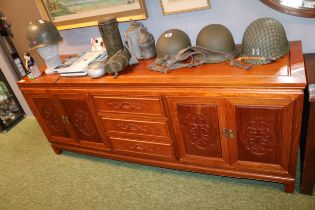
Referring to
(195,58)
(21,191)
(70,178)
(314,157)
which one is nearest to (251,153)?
(314,157)

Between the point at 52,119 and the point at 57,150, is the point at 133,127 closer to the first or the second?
the point at 52,119

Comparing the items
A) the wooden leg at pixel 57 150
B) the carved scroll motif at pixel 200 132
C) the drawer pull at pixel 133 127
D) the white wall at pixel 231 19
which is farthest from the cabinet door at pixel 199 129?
the wooden leg at pixel 57 150

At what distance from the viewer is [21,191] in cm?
200

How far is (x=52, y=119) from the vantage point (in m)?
2.05

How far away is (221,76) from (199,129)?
1.12 feet

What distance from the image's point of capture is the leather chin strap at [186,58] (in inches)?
56.5

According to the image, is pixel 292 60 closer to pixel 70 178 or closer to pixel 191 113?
pixel 191 113

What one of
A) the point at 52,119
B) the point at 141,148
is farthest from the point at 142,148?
the point at 52,119

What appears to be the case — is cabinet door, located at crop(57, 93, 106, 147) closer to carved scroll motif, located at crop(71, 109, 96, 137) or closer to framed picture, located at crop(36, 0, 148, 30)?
carved scroll motif, located at crop(71, 109, 96, 137)

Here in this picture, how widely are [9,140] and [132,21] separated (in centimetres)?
191

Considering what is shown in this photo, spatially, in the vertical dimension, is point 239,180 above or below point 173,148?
below

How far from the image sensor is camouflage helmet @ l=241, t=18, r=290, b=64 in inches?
51.9

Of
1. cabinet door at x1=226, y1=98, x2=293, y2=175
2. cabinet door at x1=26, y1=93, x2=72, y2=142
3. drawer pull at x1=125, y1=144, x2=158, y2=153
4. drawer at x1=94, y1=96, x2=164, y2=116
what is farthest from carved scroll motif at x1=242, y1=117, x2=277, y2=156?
cabinet door at x1=26, y1=93, x2=72, y2=142

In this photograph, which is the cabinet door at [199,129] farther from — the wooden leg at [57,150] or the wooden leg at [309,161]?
the wooden leg at [57,150]
